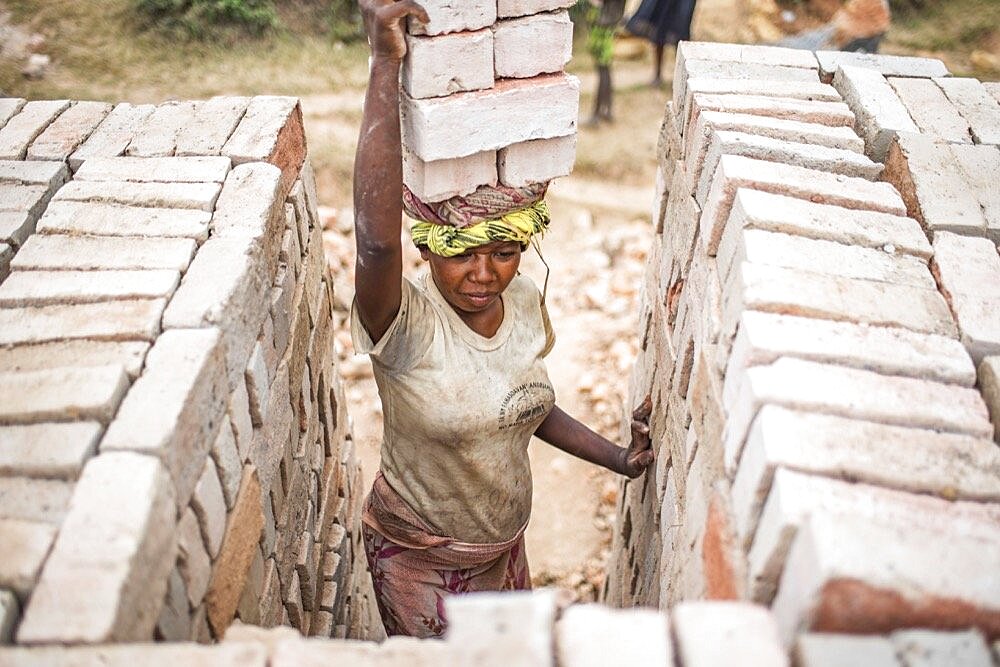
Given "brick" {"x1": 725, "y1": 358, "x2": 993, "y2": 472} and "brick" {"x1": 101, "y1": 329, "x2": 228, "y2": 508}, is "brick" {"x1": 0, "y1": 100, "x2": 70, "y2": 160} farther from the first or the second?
"brick" {"x1": 725, "y1": 358, "x2": 993, "y2": 472}

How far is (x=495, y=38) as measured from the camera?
2670mm

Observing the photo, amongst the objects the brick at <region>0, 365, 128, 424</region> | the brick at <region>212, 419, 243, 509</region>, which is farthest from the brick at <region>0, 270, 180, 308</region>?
the brick at <region>212, 419, 243, 509</region>

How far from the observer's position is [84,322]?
2.29 metres

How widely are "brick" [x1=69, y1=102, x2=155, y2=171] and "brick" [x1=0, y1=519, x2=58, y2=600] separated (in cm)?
172

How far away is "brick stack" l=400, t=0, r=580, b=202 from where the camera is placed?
255 centimetres

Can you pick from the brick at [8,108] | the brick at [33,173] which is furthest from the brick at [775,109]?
the brick at [8,108]

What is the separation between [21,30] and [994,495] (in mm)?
11749

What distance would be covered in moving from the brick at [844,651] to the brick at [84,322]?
1764 mm

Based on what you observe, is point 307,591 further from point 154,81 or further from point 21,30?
point 21,30

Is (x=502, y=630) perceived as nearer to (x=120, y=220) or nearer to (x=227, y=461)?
(x=227, y=461)

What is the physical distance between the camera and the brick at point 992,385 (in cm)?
208

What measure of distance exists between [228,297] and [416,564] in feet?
4.54

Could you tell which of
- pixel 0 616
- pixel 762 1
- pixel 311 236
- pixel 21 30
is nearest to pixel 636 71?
pixel 762 1

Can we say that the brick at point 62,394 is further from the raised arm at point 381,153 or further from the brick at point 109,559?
the raised arm at point 381,153
